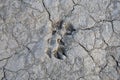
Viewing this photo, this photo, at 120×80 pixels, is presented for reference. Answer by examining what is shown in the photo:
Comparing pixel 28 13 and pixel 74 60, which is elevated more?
pixel 28 13

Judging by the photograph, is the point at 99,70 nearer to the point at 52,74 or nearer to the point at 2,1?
the point at 52,74

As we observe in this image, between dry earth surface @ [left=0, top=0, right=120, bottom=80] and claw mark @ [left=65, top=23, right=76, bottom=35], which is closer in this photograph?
dry earth surface @ [left=0, top=0, right=120, bottom=80]

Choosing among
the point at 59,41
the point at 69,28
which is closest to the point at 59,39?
the point at 59,41

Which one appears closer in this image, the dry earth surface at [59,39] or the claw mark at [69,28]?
the dry earth surface at [59,39]

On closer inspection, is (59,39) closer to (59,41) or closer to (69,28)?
A: (59,41)

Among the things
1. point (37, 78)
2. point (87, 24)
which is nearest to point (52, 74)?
point (37, 78)

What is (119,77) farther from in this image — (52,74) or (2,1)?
(2,1)

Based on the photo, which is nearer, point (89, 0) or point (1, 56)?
point (1, 56)

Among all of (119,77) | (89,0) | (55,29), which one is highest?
(89,0)
